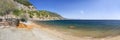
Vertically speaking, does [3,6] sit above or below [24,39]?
above

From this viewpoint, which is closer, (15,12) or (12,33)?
(12,33)

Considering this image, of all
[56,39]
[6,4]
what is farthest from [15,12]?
[56,39]

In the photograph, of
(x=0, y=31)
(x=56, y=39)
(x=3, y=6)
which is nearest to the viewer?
(x=0, y=31)

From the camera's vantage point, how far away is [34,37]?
25547mm

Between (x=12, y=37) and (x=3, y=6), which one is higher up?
(x=3, y=6)

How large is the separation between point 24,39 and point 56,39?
176 inches

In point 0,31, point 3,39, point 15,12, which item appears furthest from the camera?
point 15,12

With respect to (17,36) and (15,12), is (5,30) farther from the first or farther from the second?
(15,12)

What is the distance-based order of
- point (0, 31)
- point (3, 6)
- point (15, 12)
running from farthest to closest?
1. point (15, 12)
2. point (3, 6)
3. point (0, 31)

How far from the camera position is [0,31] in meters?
25.3

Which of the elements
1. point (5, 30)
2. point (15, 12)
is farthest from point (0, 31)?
point (15, 12)

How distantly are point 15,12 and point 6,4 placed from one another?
29.8 metres

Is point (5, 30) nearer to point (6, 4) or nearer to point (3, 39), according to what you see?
point (3, 39)

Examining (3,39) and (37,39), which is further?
(37,39)
